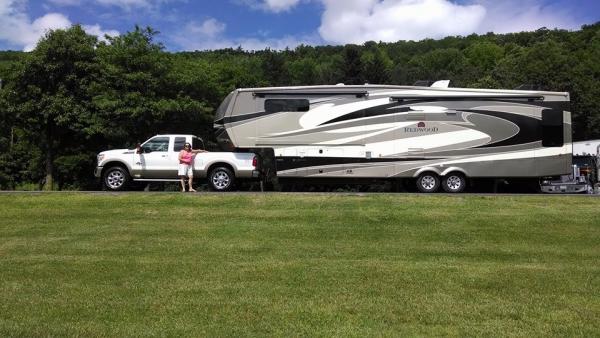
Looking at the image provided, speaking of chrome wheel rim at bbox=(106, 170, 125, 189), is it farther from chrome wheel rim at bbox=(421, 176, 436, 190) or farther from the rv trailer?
chrome wheel rim at bbox=(421, 176, 436, 190)

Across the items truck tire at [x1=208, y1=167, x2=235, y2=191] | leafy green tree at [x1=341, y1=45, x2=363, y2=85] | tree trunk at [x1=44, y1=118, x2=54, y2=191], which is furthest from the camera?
leafy green tree at [x1=341, y1=45, x2=363, y2=85]

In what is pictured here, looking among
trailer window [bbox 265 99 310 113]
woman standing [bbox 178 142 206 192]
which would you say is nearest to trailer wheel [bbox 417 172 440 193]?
trailer window [bbox 265 99 310 113]

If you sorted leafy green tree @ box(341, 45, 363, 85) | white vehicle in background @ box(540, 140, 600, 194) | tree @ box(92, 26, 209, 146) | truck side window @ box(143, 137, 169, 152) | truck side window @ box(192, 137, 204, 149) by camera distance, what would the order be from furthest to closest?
leafy green tree @ box(341, 45, 363, 85) → tree @ box(92, 26, 209, 146) → white vehicle in background @ box(540, 140, 600, 194) → truck side window @ box(192, 137, 204, 149) → truck side window @ box(143, 137, 169, 152)

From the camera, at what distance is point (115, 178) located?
58.0 ft

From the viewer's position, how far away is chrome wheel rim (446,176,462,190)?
17.0m

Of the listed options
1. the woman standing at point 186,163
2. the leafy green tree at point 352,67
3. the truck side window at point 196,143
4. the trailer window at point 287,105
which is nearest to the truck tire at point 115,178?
the woman standing at point 186,163

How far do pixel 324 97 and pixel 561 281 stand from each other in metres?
10.5

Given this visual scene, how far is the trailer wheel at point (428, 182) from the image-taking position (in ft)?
56.0

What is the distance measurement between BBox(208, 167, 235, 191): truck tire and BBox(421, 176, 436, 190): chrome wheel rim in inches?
219

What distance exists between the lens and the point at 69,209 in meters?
13.7

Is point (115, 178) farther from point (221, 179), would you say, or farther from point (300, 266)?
point (300, 266)

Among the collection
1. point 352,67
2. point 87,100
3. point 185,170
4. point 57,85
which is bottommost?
point 185,170

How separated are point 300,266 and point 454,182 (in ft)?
32.2

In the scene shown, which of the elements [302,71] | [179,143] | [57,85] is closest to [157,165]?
[179,143]
